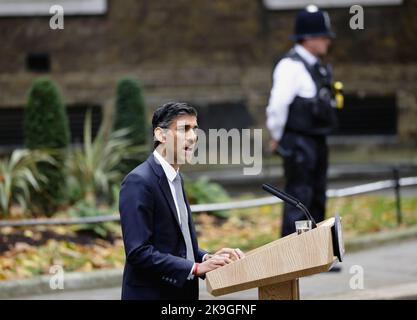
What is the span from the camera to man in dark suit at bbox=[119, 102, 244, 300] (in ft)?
18.2

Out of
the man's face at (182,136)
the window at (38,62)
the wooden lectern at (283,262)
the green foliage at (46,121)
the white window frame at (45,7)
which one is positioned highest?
the white window frame at (45,7)

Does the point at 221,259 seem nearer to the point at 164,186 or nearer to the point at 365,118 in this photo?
the point at 164,186

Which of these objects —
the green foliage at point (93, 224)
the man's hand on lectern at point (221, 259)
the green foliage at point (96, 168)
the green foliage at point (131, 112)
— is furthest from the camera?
the green foliage at point (131, 112)

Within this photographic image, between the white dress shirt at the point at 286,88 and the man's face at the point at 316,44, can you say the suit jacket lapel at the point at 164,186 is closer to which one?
the white dress shirt at the point at 286,88

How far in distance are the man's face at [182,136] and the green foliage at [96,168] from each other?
775 centimetres

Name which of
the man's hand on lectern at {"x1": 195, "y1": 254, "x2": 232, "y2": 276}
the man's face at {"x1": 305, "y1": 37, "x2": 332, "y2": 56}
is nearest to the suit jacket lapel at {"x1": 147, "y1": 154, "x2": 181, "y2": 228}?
the man's hand on lectern at {"x1": 195, "y1": 254, "x2": 232, "y2": 276}

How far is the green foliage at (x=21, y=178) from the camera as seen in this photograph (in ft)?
41.0

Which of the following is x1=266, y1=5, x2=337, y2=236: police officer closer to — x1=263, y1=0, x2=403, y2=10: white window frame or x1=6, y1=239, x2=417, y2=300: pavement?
x1=6, y1=239, x2=417, y2=300: pavement

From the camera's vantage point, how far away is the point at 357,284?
A: 10.1 meters

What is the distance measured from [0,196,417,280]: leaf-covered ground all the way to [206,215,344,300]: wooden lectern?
5169 mm

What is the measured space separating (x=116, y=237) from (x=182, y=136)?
20.9 ft

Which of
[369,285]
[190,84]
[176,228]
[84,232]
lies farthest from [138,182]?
[190,84]

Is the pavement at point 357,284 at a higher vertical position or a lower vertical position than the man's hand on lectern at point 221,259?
higher

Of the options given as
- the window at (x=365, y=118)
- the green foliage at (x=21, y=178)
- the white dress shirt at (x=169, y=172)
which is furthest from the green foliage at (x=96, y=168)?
the white dress shirt at (x=169, y=172)
